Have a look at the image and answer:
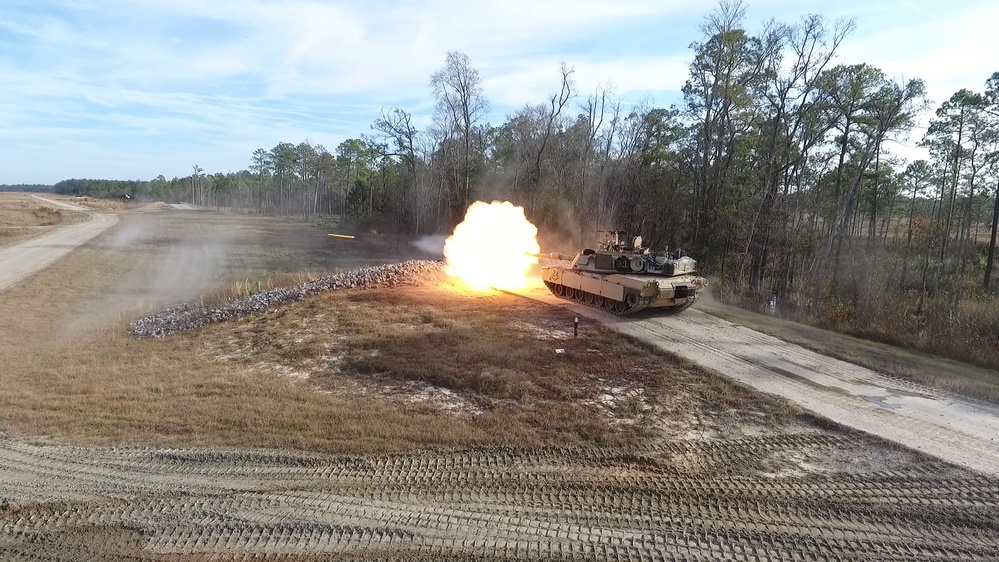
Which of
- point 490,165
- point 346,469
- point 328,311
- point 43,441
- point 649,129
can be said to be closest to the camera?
point 346,469

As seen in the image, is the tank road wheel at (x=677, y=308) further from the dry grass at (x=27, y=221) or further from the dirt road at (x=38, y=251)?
the dry grass at (x=27, y=221)

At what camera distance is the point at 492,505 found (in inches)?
286

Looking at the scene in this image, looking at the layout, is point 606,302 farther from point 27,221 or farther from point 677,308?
point 27,221

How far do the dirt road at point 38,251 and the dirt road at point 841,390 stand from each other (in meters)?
29.2

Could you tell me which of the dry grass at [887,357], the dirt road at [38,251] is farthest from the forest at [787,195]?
the dirt road at [38,251]

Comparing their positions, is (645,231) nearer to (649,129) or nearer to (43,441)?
(649,129)

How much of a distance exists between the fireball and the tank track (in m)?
2.60

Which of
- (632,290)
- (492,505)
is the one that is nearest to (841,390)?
(632,290)

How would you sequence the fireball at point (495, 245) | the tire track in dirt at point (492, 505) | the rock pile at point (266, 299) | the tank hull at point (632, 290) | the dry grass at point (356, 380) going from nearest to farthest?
the tire track in dirt at point (492, 505)
the dry grass at point (356, 380)
the tank hull at point (632, 290)
the rock pile at point (266, 299)
the fireball at point (495, 245)

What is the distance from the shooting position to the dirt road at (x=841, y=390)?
30.1ft

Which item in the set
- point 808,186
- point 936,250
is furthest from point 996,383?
point 936,250

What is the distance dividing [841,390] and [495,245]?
14746mm

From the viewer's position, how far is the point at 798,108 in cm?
2859

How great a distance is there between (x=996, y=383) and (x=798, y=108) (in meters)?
19.7
